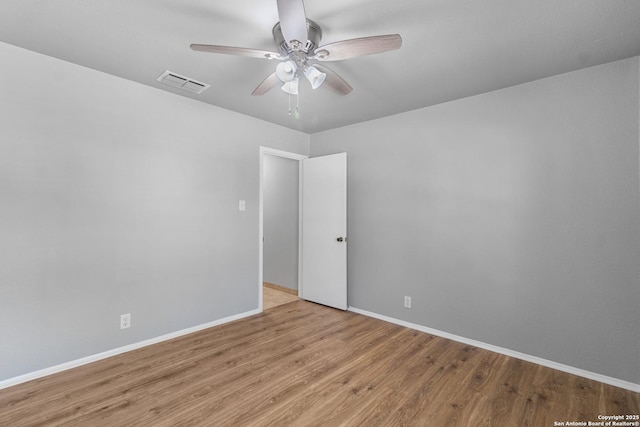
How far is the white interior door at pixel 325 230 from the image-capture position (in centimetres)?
380

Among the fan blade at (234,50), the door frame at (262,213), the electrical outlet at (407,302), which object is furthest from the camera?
the door frame at (262,213)

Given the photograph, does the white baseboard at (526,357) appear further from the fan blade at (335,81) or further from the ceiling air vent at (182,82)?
the ceiling air vent at (182,82)

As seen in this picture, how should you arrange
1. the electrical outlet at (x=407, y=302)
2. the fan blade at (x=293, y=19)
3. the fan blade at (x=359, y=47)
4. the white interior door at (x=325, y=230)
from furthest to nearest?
the white interior door at (x=325, y=230) → the electrical outlet at (x=407, y=302) → the fan blade at (x=359, y=47) → the fan blade at (x=293, y=19)

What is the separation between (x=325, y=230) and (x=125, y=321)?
93.8 inches

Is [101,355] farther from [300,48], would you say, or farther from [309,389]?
[300,48]

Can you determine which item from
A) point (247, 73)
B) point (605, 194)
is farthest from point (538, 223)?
point (247, 73)

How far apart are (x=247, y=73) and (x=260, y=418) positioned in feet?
8.38

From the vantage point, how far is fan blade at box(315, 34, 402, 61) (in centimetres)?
151

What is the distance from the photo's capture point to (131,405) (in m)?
1.91

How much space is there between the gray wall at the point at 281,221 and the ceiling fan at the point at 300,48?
8.42 ft

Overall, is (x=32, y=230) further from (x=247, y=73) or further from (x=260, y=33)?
(x=260, y=33)

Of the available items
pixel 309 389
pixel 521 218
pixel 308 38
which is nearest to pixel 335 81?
pixel 308 38

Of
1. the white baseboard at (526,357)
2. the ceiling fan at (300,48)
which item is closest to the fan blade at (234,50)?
the ceiling fan at (300,48)

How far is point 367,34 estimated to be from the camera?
1930 millimetres
